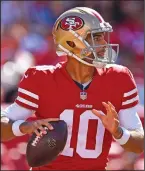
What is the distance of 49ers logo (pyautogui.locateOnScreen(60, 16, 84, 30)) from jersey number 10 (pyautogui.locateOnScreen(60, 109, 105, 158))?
40 centimetres

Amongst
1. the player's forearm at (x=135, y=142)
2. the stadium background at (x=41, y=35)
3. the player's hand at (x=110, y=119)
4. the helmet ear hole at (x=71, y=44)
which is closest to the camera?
the player's hand at (x=110, y=119)

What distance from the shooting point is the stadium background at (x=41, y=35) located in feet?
22.8

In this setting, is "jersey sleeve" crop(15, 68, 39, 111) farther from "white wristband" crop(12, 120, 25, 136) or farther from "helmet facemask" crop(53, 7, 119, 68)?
"helmet facemask" crop(53, 7, 119, 68)

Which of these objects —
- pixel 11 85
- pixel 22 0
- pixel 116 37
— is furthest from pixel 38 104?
pixel 22 0

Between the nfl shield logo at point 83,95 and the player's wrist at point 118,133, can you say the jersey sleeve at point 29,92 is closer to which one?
the nfl shield logo at point 83,95

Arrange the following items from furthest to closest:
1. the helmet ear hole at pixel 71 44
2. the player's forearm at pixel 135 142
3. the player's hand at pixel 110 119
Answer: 1. the helmet ear hole at pixel 71 44
2. the player's forearm at pixel 135 142
3. the player's hand at pixel 110 119

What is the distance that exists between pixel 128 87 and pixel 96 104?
0.18 m

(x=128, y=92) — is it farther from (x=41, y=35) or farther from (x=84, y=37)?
(x=41, y=35)

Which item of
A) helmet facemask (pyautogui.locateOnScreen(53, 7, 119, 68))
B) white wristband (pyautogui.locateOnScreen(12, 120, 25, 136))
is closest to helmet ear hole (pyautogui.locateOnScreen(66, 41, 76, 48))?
helmet facemask (pyautogui.locateOnScreen(53, 7, 119, 68))

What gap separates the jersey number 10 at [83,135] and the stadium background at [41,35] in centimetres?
279

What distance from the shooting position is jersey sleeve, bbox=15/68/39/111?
3.20 metres

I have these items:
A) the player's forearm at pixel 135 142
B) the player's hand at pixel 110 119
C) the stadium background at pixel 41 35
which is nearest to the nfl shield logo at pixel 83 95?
the player's hand at pixel 110 119

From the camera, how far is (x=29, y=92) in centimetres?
320

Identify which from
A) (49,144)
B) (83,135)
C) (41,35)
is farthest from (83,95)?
(41,35)
